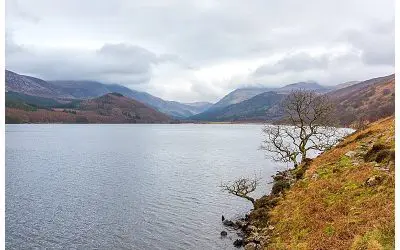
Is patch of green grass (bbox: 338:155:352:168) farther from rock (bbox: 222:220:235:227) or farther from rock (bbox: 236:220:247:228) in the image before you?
rock (bbox: 222:220:235:227)

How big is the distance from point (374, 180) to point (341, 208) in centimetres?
300

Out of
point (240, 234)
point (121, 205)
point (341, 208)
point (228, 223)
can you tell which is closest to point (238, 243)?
point (240, 234)

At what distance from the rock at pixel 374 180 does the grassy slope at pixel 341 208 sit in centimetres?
19

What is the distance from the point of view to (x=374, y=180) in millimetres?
23562

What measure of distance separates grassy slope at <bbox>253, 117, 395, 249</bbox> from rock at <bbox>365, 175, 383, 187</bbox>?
187mm

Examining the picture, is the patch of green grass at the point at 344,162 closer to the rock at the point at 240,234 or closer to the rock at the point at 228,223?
the rock at the point at 240,234

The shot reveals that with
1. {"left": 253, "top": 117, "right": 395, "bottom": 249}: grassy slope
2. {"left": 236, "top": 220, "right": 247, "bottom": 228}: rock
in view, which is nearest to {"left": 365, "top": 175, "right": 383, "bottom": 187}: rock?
{"left": 253, "top": 117, "right": 395, "bottom": 249}: grassy slope

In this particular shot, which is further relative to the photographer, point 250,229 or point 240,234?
point 240,234

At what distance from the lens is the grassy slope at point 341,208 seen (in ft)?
55.0

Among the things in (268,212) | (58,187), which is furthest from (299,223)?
(58,187)

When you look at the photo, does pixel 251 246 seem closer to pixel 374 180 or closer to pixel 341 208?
pixel 341 208

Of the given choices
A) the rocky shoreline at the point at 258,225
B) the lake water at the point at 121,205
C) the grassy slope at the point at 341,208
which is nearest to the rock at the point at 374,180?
the grassy slope at the point at 341,208

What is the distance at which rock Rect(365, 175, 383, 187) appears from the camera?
23.1 meters

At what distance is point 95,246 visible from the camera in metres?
30.9
